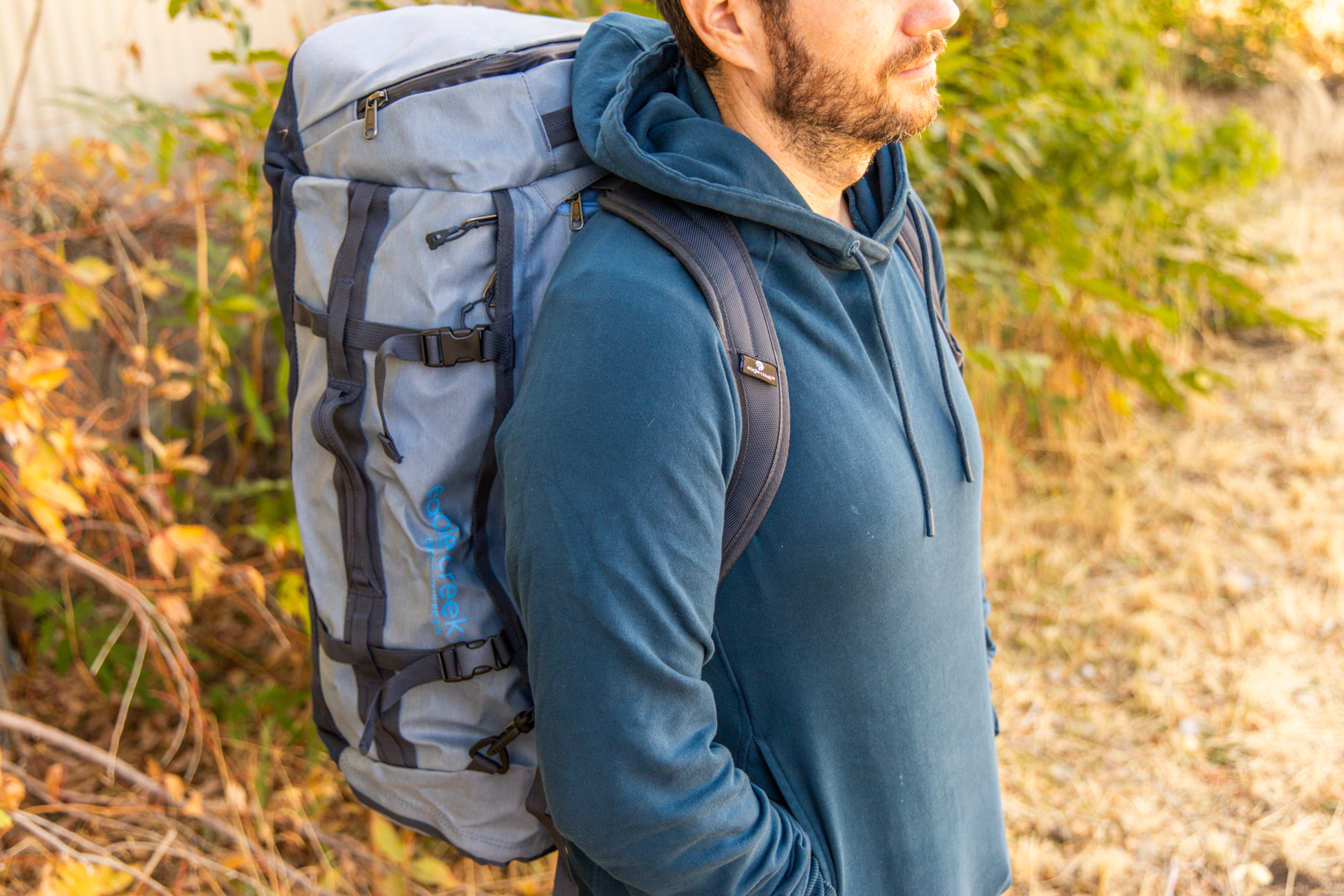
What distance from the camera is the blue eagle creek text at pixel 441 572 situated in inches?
46.7

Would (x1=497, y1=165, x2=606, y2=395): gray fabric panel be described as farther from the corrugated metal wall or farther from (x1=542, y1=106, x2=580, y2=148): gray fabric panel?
the corrugated metal wall

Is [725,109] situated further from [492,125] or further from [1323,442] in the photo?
[1323,442]

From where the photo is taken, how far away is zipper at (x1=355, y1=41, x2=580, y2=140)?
3.83ft

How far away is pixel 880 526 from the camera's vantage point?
3.65ft

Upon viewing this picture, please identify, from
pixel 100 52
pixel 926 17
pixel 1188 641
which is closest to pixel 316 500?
pixel 926 17

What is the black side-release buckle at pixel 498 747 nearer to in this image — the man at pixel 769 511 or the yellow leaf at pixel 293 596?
the man at pixel 769 511

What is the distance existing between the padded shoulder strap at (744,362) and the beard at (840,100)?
234mm

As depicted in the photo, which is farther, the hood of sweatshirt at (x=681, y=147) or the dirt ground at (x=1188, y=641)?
Result: the dirt ground at (x=1188, y=641)

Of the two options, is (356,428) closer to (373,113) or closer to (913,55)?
(373,113)

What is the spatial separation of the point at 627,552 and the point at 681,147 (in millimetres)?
501

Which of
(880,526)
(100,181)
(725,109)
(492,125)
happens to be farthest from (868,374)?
(100,181)

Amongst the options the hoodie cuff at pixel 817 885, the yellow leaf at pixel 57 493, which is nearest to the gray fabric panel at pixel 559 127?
the hoodie cuff at pixel 817 885

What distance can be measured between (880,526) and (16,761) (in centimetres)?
219

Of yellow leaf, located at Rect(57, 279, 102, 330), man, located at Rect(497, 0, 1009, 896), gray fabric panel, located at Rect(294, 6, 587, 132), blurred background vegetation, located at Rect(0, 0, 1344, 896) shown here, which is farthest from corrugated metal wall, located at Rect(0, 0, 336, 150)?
man, located at Rect(497, 0, 1009, 896)
